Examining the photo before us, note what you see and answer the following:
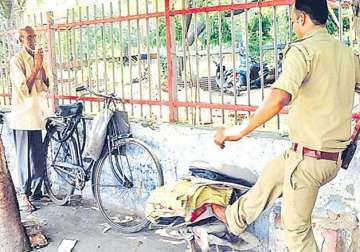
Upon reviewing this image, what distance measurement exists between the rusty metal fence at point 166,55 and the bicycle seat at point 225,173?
741mm

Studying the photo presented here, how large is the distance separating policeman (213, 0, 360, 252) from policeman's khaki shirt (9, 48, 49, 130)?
11.2 ft

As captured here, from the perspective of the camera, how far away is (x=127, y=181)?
19.0ft

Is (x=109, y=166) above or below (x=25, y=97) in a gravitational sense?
below

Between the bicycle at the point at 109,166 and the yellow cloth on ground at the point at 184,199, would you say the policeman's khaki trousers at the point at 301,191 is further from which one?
the bicycle at the point at 109,166

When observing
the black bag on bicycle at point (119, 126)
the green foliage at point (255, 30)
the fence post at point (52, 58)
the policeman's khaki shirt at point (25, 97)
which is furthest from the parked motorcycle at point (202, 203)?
the fence post at point (52, 58)

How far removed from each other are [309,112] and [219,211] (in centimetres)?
118

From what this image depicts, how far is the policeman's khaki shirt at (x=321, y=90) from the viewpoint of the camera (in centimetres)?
322

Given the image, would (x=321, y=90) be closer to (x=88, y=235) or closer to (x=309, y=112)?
(x=309, y=112)

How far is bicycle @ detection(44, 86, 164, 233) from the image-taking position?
5.57m

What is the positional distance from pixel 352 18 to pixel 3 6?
7762 millimetres

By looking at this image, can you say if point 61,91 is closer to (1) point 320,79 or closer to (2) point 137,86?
(2) point 137,86

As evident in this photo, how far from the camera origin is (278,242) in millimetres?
4238

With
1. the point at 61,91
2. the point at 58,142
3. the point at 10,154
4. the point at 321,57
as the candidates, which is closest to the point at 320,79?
the point at 321,57

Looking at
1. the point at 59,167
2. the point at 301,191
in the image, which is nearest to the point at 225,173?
the point at 301,191
